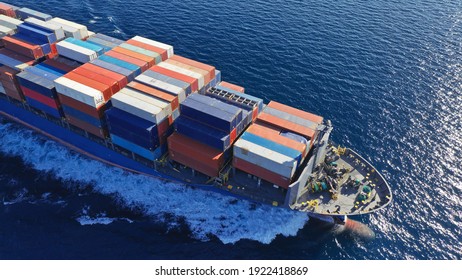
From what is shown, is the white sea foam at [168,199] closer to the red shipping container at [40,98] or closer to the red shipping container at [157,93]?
the red shipping container at [40,98]

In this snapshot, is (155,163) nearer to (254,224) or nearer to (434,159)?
(254,224)

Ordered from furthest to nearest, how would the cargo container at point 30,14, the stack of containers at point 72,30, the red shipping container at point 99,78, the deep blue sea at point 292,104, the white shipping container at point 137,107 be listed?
1. the cargo container at point 30,14
2. the stack of containers at point 72,30
3. the red shipping container at point 99,78
4. the white shipping container at point 137,107
5. the deep blue sea at point 292,104

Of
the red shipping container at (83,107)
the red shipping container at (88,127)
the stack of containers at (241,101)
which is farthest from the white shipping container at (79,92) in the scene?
the stack of containers at (241,101)

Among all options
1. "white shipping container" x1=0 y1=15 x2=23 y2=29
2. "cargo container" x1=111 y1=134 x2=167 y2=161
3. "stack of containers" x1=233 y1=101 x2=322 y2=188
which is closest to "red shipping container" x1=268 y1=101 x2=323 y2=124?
"stack of containers" x1=233 y1=101 x2=322 y2=188

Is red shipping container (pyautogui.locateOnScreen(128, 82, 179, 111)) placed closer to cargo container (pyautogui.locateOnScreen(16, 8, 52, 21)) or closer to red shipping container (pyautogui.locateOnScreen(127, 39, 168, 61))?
red shipping container (pyautogui.locateOnScreen(127, 39, 168, 61))

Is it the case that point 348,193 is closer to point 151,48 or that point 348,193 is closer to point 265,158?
point 265,158

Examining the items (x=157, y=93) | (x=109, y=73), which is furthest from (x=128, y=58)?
(x=157, y=93)
